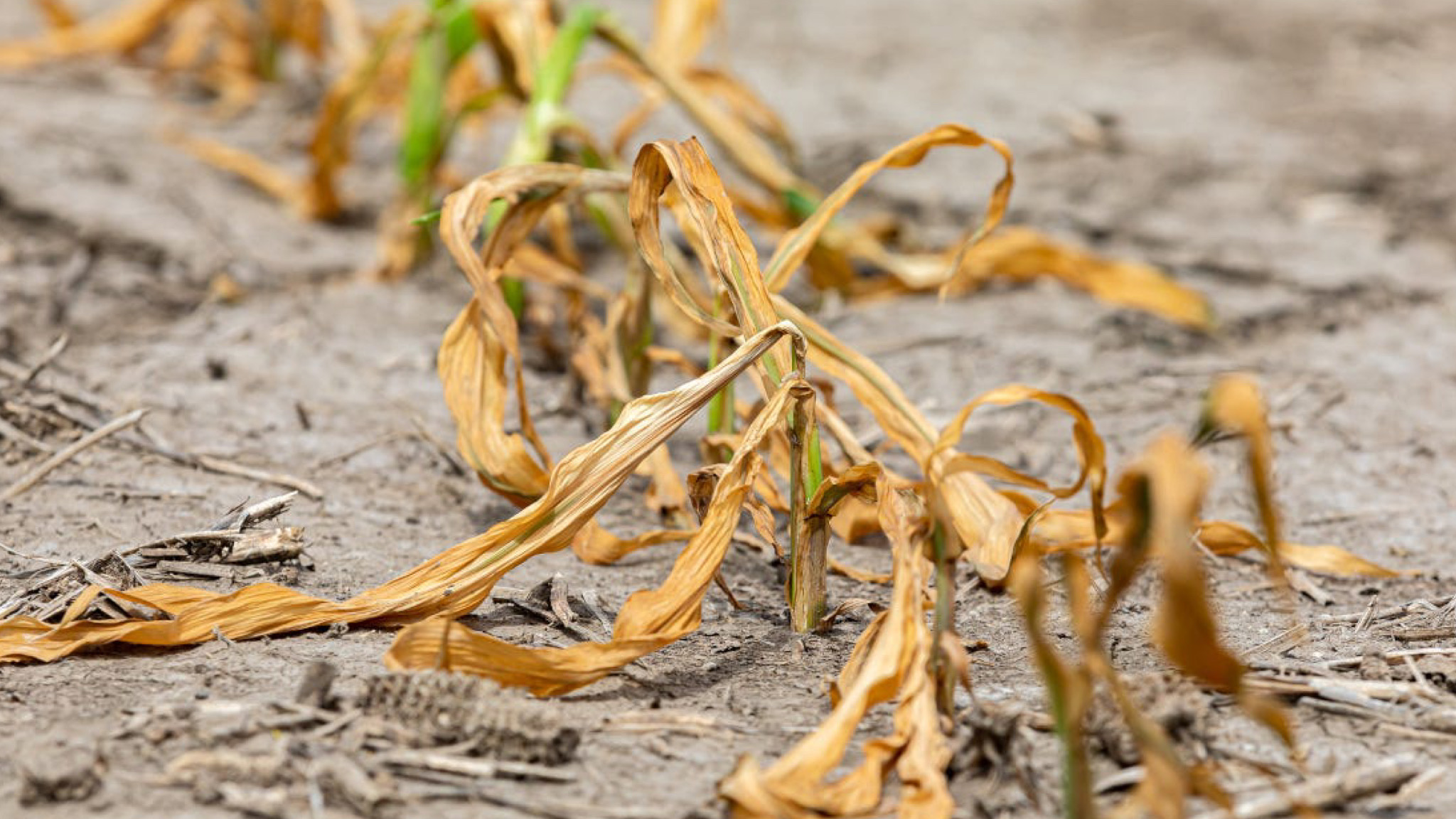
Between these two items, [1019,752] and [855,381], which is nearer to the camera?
[1019,752]

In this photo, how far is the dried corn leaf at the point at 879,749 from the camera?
1134 mm

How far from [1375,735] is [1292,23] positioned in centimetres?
377

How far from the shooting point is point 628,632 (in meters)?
1.35

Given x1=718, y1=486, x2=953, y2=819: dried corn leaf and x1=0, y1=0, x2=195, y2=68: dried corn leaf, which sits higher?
x1=0, y1=0, x2=195, y2=68: dried corn leaf

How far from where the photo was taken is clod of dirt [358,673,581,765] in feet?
3.98

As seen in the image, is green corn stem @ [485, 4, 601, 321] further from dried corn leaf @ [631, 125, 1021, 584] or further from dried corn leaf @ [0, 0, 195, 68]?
dried corn leaf @ [0, 0, 195, 68]

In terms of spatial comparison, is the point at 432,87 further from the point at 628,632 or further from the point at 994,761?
the point at 994,761

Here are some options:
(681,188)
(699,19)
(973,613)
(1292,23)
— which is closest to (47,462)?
(681,188)

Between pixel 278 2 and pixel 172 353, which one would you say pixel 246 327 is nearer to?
pixel 172 353

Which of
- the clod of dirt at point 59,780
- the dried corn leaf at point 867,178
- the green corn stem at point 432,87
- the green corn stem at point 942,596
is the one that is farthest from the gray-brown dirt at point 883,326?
the dried corn leaf at point 867,178

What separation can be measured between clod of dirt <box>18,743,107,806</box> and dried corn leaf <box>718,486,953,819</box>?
52 centimetres

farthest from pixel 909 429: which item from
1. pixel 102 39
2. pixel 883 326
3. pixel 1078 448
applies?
pixel 102 39

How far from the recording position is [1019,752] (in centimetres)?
121

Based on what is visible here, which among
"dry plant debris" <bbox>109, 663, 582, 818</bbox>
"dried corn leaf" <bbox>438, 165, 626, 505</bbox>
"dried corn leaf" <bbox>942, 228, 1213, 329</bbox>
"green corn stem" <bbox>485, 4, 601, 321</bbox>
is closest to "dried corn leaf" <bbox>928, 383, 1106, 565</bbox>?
"dry plant debris" <bbox>109, 663, 582, 818</bbox>
